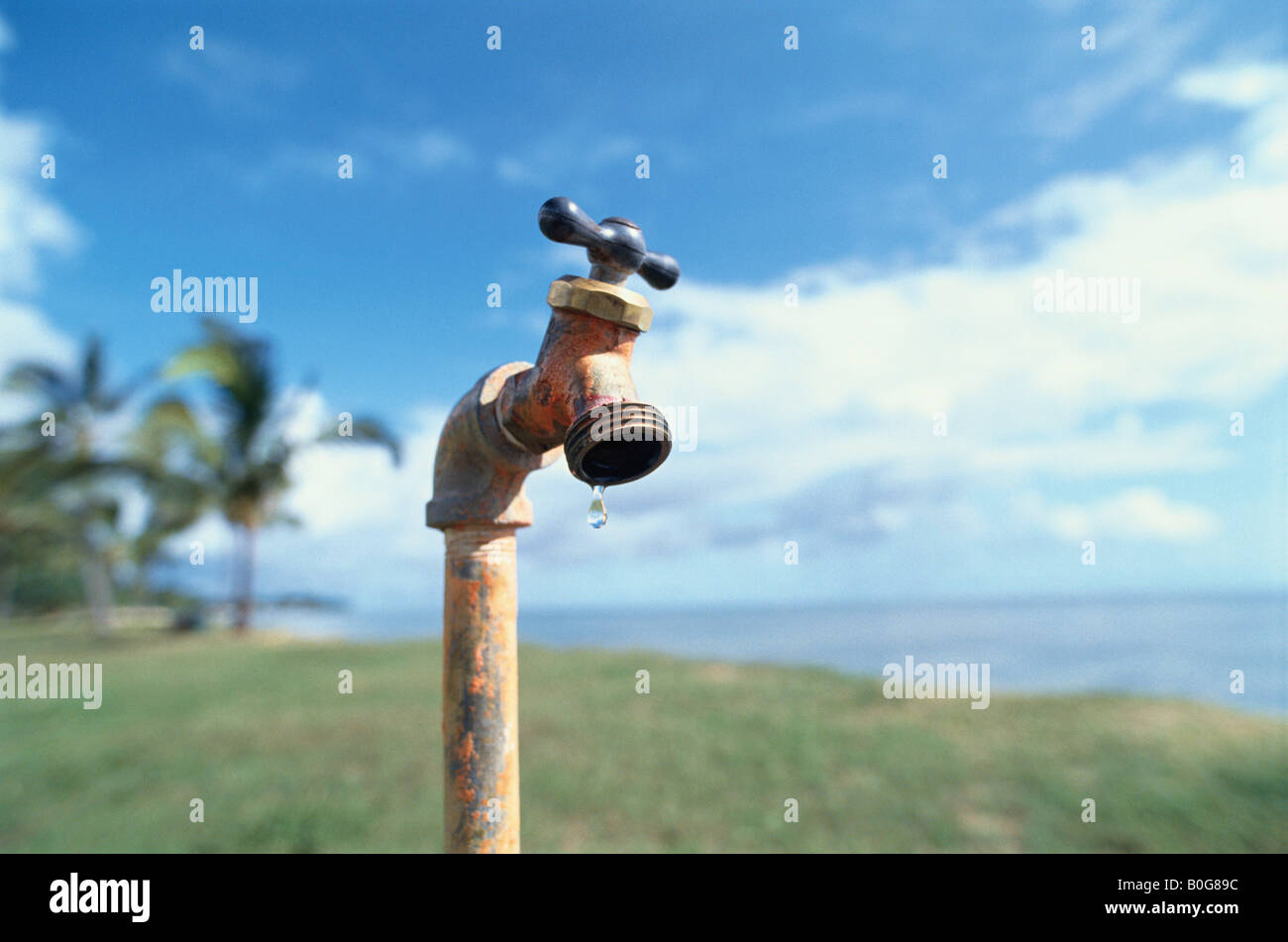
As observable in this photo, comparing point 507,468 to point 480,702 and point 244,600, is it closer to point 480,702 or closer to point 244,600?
point 480,702

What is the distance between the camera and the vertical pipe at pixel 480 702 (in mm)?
2279

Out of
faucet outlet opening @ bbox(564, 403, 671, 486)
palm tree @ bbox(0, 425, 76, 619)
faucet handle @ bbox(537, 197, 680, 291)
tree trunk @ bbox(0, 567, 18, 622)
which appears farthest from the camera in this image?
tree trunk @ bbox(0, 567, 18, 622)

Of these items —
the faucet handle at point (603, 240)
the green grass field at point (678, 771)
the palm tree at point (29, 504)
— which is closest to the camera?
the faucet handle at point (603, 240)

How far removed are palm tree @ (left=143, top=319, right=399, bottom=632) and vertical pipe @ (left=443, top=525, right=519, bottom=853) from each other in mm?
15491

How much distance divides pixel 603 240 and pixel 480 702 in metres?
1.31

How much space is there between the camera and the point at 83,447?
17.5m

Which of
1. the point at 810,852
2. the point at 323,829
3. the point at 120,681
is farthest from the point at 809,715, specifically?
the point at 120,681

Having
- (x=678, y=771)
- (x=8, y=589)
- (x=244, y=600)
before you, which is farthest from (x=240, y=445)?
(x=8, y=589)

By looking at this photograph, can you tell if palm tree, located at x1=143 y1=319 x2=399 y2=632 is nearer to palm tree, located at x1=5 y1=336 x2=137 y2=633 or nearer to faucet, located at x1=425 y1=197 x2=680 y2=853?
palm tree, located at x1=5 y1=336 x2=137 y2=633

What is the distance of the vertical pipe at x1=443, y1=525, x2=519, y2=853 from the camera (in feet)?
7.48

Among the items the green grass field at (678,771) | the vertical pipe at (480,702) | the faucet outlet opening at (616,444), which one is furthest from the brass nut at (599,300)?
the green grass field at (678,771)

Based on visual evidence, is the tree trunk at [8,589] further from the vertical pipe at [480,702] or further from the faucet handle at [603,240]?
the faucet handle at [603,240]

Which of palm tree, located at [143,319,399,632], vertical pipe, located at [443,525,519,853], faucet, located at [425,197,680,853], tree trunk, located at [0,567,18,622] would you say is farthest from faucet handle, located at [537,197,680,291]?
tree trunk, located at [0,567,18,622]
